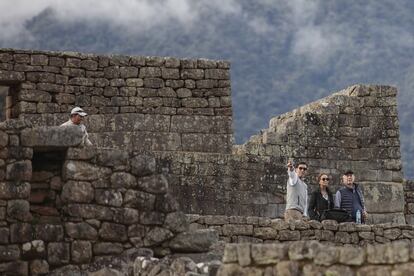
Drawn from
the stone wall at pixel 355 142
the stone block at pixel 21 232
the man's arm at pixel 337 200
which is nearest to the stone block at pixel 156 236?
the stone block at pixel 21 232

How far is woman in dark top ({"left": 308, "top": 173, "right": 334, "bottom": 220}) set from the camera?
18.2 metres

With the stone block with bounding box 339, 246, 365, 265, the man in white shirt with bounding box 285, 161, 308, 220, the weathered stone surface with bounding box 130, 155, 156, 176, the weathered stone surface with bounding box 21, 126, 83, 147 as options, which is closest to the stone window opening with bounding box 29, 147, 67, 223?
the weathered stone surface with bounding box 21, 126, 83, 147

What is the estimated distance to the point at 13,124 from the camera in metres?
14.1

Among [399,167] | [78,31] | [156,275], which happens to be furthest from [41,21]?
[156,275]

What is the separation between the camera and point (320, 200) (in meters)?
18.4

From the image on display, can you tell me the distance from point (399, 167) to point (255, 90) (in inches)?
3033

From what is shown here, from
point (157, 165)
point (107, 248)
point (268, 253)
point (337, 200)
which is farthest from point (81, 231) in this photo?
point (337, 200)

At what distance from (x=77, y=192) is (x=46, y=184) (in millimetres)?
442

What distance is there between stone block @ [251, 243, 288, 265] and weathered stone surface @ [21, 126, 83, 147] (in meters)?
4.33

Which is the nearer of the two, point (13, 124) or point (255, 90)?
point (13, 124)

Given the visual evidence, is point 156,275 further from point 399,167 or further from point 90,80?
point 399,167

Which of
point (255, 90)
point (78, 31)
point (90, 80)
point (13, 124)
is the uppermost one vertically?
point (78, 31)

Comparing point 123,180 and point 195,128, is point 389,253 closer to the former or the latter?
point 123,180

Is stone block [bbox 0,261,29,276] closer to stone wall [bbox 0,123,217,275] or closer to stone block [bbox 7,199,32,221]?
stone wall [bbox 0,123,217,275]
